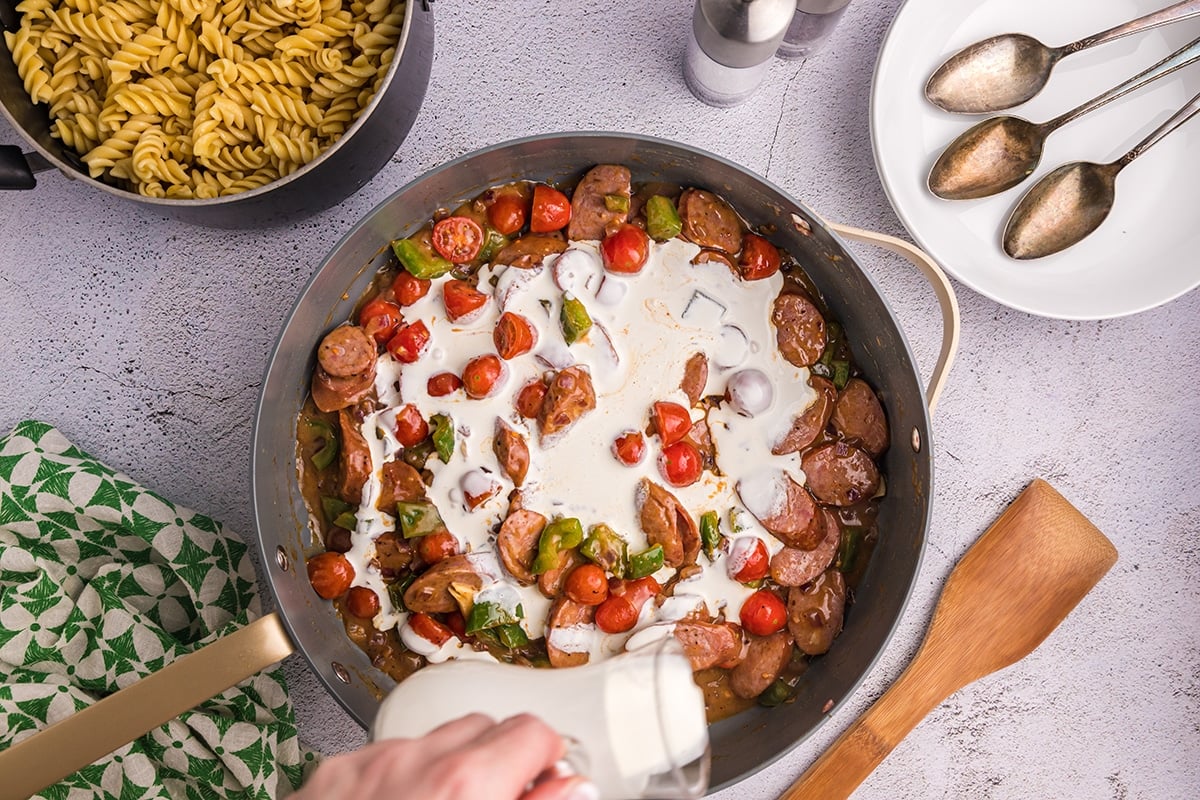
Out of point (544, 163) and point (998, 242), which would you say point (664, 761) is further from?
point (998, 242)

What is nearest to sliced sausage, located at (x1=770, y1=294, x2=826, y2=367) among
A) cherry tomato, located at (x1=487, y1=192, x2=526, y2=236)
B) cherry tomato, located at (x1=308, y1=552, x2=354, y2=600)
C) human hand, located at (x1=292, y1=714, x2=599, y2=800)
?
cherry tomato, located at (x1=487, y1=192, x2=526, y2=236)

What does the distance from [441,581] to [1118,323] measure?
2335 millimetres

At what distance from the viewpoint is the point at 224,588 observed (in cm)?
286

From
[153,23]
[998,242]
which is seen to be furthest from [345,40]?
[998,242]

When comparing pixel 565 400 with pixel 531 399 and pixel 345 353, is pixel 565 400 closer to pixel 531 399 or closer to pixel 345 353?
pixel 531 399

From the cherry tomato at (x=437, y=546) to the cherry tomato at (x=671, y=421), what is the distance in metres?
0.69

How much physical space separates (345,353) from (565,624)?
101 cm

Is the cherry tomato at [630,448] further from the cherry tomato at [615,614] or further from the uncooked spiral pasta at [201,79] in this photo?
the uncooked spiral pasta at [201,79]

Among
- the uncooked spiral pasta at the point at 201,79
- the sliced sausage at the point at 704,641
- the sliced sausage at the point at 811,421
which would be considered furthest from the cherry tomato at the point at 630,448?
the uncooked spiral pasta at the point at 201,79

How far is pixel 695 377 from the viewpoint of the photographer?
279 centimetres

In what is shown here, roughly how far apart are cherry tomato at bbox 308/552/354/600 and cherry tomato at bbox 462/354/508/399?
0.63 meters


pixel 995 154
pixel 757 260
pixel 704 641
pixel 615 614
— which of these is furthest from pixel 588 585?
pixel 995 154

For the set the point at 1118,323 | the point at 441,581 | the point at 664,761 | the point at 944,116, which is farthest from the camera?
the point at 1118,323

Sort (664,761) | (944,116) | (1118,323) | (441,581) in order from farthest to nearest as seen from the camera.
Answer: (1118,323), (944,116), (441,581), (664,761)
